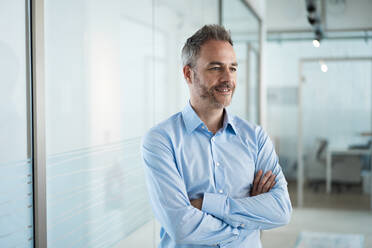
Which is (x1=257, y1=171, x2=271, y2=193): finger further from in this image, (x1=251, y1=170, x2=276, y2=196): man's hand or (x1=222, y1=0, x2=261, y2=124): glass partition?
(x1=222, y1=0, x2=261, y2=124): glass partition

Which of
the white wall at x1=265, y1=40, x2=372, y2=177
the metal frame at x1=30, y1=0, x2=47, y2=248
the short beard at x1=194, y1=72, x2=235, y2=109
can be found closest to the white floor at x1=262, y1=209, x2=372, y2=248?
the white wall at x1=265, y1=40, x2=372, y2=177

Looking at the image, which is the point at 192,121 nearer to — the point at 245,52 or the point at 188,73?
the point at 188,73

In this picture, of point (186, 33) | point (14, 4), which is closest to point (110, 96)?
point (14, 4)

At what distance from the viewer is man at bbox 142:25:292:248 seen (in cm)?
154

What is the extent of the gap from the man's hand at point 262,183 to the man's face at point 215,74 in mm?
351

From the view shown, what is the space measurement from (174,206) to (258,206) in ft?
1.17

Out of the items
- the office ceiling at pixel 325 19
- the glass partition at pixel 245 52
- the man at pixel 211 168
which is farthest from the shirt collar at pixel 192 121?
the office ceiling at pixel 325 19

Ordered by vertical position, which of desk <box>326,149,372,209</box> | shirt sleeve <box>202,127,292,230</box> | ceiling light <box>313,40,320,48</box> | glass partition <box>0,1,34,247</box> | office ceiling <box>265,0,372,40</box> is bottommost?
desk <box>326,149,372,209</box>

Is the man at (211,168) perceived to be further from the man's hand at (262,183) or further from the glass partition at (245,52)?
the glass partition at (245,52)

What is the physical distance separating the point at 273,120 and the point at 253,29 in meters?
2.02

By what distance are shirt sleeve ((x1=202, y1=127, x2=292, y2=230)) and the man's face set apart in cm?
30

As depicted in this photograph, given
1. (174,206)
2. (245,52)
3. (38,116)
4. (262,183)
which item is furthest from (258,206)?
(245,52)

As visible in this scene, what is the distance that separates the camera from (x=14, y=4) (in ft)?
4.16

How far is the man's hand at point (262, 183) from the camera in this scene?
1726 mm
